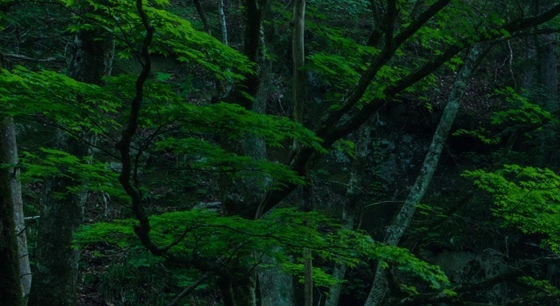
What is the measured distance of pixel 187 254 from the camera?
14.2ft

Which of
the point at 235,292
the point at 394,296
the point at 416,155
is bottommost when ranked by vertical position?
the point at 394,296

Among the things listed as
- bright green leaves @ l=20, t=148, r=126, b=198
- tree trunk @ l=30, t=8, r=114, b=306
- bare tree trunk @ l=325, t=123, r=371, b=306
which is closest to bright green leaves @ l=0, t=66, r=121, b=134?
bright green leaves @ l=20, t=148, r=126, b=198

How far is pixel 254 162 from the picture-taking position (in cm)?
419

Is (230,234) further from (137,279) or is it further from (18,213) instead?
(137,279)

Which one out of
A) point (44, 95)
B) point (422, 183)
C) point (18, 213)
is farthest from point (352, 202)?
point (44, 95)

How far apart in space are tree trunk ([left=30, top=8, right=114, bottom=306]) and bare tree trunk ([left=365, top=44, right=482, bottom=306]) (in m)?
4.78

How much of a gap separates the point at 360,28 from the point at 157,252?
12.4m

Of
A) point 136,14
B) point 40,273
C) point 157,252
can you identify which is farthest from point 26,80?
point 40,273

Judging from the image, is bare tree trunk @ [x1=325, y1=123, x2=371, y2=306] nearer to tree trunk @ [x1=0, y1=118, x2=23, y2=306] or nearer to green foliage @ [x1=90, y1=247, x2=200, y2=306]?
green foliage @ [x1=90, y1=247, x2=200, y2=306]

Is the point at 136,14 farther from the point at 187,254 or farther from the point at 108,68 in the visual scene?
the point at 108,68

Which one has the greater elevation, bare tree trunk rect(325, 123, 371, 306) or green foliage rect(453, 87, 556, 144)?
green foliage rect(453, 87, 556, 144)

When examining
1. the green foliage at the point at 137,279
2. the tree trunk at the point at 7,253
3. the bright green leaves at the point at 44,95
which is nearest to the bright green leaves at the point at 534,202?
the green foliage at the point at 137,279

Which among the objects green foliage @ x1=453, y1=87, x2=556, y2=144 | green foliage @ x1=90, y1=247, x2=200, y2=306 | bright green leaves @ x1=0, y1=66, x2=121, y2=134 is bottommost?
green foliage @ x1=90, y1=247, x2=200, y2=306

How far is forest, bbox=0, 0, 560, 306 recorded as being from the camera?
3.71 metres
